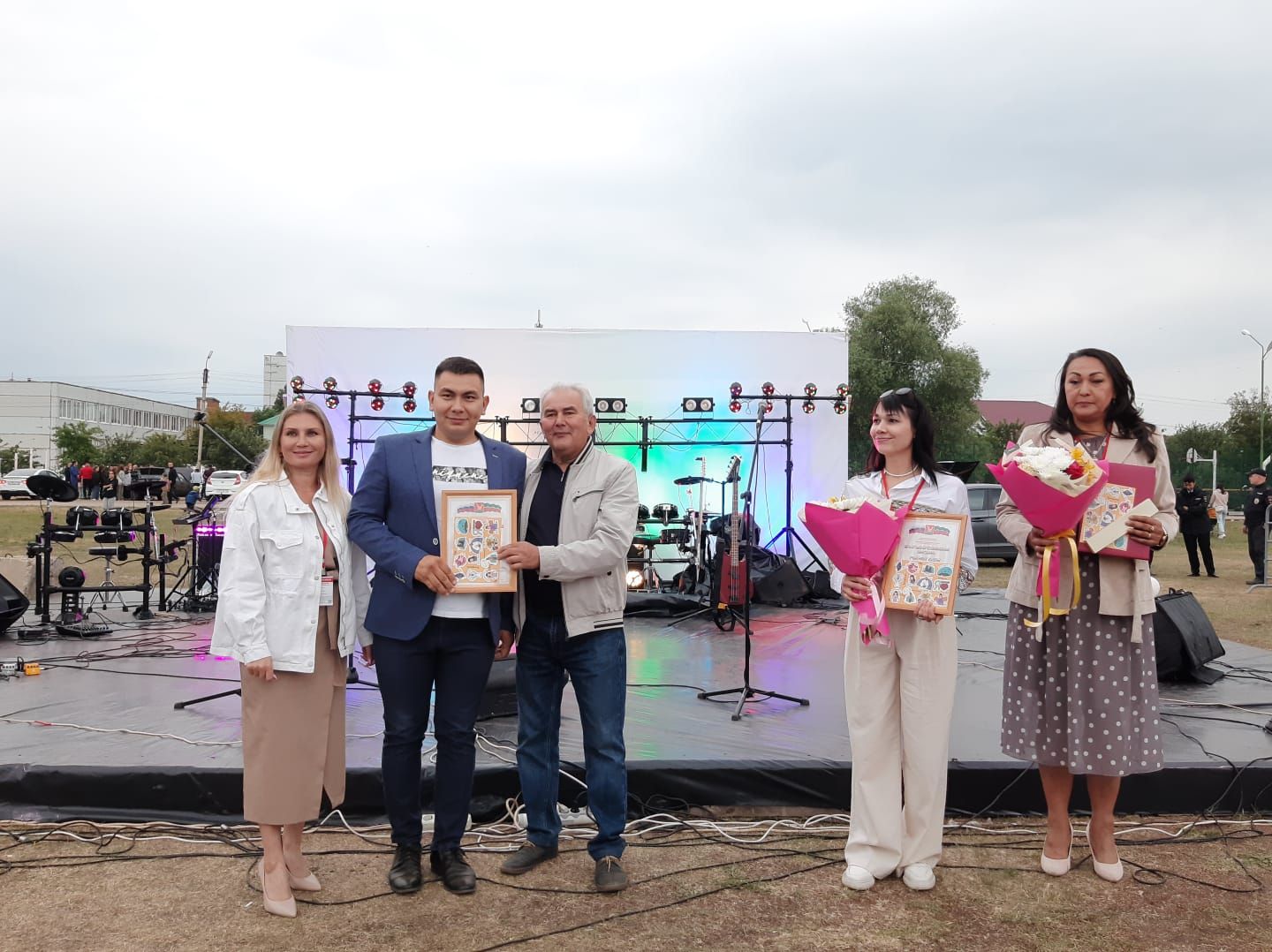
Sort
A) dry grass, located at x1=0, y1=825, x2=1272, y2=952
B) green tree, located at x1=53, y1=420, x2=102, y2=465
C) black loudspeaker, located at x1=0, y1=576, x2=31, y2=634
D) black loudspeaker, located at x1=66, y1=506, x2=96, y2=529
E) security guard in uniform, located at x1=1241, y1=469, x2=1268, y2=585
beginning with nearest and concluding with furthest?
dry grass, located at x1=0, y1=825, x2=1272, y2=952
black loudspeaker, located at x1=0, y1=576, x2=31, y2=634
black loudspeaker, located at x1=66, y1=506, x2=96, y2=529
security guard in uniform, located at x1=1241, y1=469, x2=1268, y2=585
green tree, located at x1=53, y1=420, x2=102, y2=465

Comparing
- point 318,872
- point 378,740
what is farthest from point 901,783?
point 378,740

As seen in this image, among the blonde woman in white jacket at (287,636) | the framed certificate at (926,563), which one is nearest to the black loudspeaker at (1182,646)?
the framed certificate at (926,563)

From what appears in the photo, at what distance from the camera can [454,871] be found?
2783mm

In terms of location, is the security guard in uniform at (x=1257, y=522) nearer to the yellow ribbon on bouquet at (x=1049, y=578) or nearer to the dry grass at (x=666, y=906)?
the dry grass at (x=666, y=906)

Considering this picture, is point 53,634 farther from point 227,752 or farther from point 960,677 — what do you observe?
point 960,677

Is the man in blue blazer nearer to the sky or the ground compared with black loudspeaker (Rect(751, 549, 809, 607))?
nearer to the sky


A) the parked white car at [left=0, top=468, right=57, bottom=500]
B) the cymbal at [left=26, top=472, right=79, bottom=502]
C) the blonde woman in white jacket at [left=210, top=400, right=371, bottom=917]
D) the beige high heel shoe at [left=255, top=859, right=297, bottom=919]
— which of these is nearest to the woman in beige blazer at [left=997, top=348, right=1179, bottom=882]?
the blonde woman in white jacket at [left=210, top=400, right=371, bottom=917]

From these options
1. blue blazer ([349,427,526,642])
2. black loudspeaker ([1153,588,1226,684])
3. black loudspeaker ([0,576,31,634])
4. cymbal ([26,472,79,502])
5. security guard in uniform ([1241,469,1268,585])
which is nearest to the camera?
blue blazer ([349,427,526,642])

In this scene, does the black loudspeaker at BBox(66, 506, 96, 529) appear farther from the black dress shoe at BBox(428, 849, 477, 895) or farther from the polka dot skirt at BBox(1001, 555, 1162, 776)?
the polka dot skirt at BBox(1001, 555, 1162, 776)

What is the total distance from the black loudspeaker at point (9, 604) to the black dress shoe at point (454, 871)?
5.67 metres

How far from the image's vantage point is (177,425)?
91.6 m

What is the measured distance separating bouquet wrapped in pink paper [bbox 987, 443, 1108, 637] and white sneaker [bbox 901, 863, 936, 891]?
822 millimetres

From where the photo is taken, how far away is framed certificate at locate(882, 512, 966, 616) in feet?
9.05

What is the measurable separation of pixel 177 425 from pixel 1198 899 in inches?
3967
